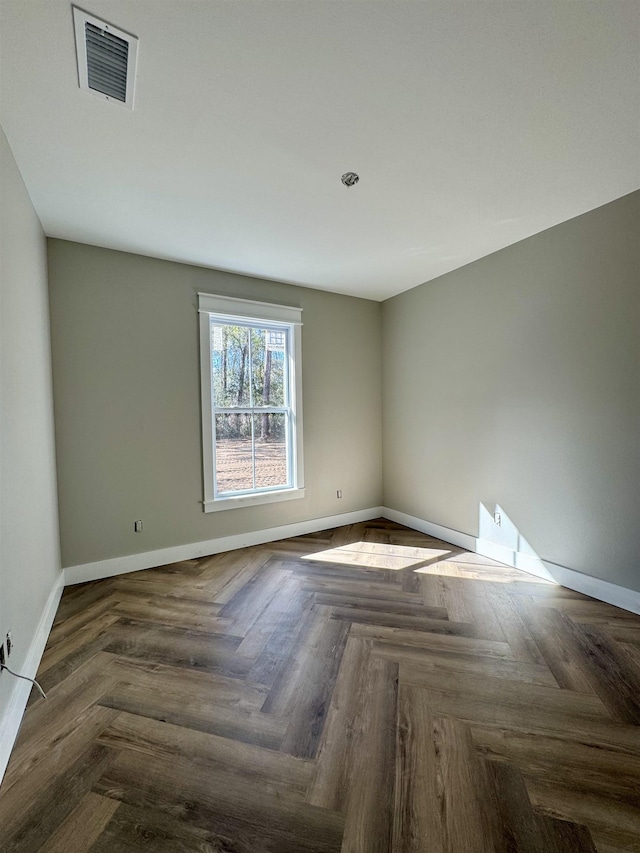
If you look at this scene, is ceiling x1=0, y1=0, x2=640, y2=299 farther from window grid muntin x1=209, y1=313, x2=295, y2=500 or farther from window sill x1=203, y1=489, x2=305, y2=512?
window sill x1=203, y1=489, x2=305, y2=512

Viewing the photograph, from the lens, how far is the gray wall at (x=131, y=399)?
2893 millimetres

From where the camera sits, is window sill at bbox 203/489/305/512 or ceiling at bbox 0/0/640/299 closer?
ceiling at bbox 0/0/640/299

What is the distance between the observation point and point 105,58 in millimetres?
1417

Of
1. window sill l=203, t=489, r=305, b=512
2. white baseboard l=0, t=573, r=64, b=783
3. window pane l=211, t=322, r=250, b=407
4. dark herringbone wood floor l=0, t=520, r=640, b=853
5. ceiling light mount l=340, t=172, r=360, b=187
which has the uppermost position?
ceiling light mount l=340, t=172, r=360, b=187

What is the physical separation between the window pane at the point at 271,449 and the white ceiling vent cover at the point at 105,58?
2646 mm

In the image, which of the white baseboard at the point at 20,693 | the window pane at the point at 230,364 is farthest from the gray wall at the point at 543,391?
the white baseboard at the point at 20,693

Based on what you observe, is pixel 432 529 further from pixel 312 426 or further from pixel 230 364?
pixel 230 364

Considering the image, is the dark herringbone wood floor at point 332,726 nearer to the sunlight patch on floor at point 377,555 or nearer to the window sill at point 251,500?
the sunlight patch on floor at point 377,555

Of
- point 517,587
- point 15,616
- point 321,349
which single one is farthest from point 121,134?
point 517,587

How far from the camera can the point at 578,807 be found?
1.22m

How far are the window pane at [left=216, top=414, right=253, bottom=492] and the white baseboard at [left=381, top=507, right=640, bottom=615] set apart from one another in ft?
6.65

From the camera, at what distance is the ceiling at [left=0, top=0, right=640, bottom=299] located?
1.29 meters

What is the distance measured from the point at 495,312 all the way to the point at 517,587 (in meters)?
2.29

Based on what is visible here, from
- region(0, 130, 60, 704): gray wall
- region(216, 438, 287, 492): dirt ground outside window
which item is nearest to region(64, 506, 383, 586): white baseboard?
region(0, 130, 60, 704): gray wall
